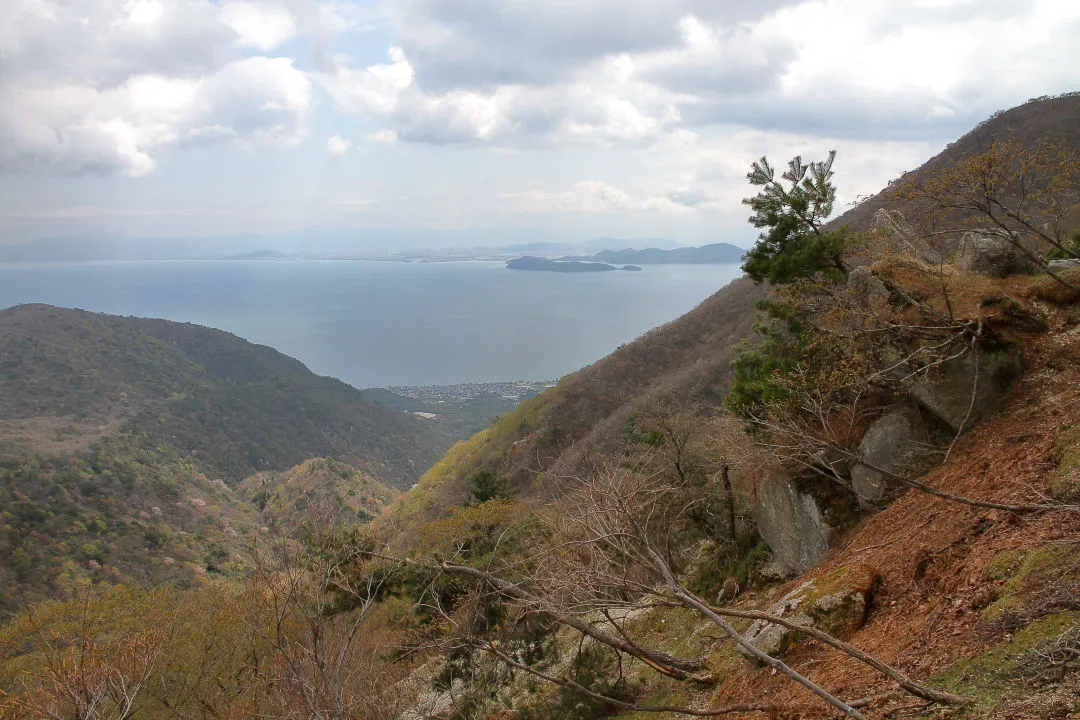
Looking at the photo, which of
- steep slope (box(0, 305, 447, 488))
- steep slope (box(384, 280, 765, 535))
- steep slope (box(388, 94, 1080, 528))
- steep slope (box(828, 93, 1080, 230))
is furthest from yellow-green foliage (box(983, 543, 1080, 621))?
steep slope (box(0, 305, 447, 488))

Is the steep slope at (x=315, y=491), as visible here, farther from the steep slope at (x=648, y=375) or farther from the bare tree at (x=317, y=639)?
the bare tree at (x=317, y=639)

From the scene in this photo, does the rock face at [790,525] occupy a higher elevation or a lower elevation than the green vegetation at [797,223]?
lower

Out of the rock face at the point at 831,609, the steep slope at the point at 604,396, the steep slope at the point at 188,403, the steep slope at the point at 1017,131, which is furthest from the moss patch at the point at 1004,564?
the steep slope at the point at 188,403

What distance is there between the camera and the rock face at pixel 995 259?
13.3 metres

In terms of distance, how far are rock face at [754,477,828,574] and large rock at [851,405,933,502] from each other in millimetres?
1215

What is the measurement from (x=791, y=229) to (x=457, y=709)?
13.1m

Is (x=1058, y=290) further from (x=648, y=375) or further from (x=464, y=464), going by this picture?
(x=464, y=464)

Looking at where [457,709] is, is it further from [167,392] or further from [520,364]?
[520,364]

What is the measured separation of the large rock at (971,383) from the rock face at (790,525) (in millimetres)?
2984

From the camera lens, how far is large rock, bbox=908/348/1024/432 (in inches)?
400

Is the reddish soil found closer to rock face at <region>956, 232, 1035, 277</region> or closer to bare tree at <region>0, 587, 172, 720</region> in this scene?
rock face at <region>956, 232, 1035, 277</region>

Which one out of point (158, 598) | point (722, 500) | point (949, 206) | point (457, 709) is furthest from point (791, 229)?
point (158, 598)

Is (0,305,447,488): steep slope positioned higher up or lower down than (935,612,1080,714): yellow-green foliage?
lower down

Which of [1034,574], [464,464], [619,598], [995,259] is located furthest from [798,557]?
→ [464,464]
